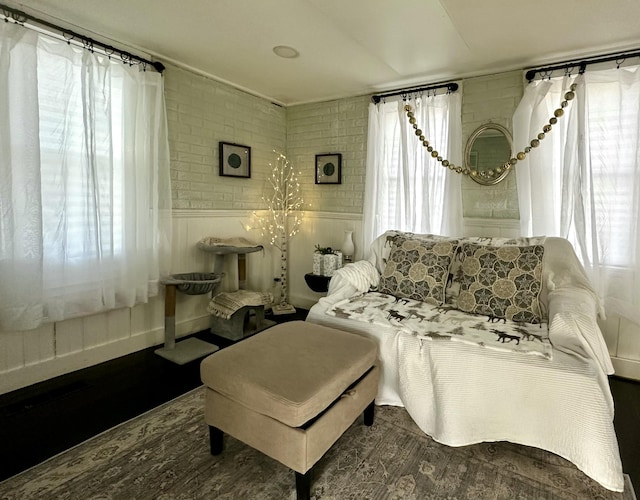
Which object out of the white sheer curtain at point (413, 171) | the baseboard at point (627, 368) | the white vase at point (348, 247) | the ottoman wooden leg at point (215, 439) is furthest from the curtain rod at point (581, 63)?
the ottoman wooden leg at point (215, 439)

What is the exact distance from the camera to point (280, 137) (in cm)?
421

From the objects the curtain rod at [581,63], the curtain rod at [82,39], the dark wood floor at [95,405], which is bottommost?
the dark wood floor at [95,405]

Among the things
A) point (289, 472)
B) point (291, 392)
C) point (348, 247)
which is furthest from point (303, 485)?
point (348, 247)

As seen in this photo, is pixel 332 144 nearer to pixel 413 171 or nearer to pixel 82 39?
pixel 413 171

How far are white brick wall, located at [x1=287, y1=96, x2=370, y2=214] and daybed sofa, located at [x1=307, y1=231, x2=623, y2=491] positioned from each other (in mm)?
1301

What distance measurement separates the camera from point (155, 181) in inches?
112

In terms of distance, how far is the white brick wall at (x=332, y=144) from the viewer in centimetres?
378

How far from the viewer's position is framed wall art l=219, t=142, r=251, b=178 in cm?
353

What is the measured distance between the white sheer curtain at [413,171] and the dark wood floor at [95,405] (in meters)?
1.76

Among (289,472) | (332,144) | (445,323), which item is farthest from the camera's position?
(332,144)

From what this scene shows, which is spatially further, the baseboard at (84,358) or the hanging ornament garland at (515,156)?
the hanging ornament garland at (515,156)

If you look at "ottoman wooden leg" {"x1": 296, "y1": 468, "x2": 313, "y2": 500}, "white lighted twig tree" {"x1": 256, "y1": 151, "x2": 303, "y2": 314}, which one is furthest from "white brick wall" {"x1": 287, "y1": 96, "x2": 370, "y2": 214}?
"ottoman wooden leg" {"x1": 296, "y1": 468, "x2": 313, "y2": 500}

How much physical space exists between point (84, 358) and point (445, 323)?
2519 millimetres

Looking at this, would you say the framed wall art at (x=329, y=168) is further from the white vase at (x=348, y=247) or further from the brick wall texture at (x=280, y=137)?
the white vase at (x=348, y=247)
